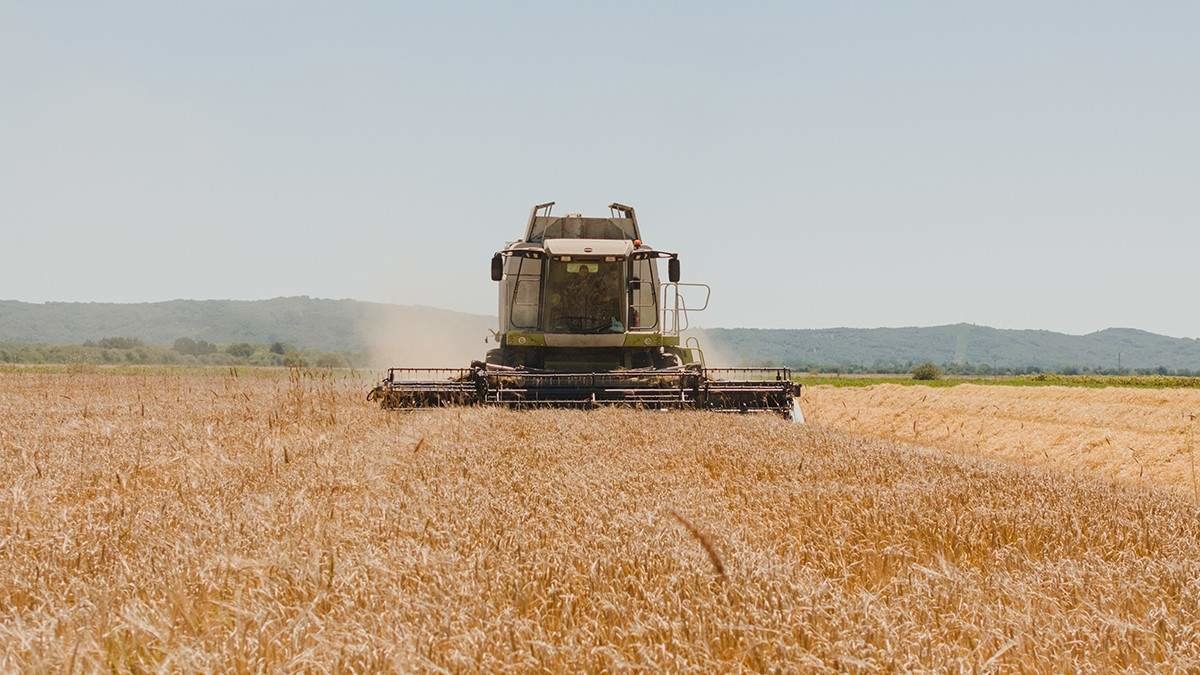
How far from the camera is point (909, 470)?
6.81 m

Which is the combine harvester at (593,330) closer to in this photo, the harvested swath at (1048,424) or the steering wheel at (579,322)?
the steering wheel at (579,322)

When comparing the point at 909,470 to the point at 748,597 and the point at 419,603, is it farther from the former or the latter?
the point at 419,603

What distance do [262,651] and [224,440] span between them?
21.9 feet

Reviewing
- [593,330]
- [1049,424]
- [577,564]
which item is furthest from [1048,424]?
[577,564]

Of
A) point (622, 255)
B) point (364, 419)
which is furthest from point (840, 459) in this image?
point (622, 255)

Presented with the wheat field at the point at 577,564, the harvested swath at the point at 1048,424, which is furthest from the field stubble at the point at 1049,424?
the wheat field at the point at 577,564

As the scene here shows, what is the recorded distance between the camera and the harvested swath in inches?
541

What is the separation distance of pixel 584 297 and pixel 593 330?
61cm

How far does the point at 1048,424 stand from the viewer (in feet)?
65.0

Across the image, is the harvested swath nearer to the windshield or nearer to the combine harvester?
the combine harvester

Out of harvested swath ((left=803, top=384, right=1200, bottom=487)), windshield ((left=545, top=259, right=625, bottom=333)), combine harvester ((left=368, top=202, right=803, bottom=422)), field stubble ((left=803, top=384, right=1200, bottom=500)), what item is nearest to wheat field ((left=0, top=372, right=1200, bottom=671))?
field stubble ((left=803, top=384, right=1200, bottom=500))

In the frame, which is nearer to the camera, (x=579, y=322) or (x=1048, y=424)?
(x=579, y=322)

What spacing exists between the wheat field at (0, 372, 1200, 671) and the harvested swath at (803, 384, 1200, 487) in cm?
534

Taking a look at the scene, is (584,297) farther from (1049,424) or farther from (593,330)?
(1049,424)
